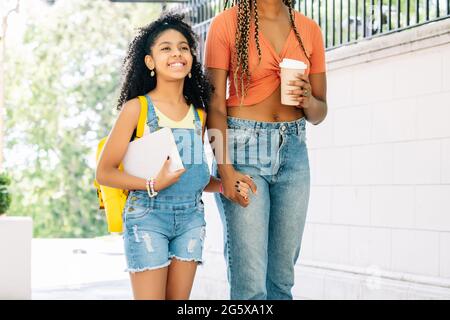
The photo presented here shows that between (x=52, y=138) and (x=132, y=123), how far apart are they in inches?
907

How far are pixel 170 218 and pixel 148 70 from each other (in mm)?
739

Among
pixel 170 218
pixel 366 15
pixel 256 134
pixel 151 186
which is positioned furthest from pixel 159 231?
pixel 366 15

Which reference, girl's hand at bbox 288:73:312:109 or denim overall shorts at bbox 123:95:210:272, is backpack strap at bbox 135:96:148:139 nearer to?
denim overall shorts at bbox 123:95:210:272

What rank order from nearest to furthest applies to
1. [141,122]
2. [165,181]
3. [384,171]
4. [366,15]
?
1. [165,181]
2. [141,122]
3. [384,171]
4. [366,15]

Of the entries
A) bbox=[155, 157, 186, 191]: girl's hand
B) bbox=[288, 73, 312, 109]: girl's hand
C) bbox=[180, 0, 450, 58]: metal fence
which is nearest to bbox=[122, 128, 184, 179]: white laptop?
bbox=[155, 157, 186, 191]: girl's hand

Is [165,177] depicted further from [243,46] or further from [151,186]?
[243,46]

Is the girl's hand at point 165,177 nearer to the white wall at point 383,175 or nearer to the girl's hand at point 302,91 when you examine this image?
the girl's hand at point 302,91

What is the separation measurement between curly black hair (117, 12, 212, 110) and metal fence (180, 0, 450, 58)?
2.21 m

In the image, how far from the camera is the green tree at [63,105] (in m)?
25.7

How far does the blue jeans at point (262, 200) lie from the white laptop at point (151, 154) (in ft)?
0.88

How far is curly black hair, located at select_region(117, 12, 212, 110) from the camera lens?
3.63 m

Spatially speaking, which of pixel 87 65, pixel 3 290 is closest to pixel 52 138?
pixel 87 65

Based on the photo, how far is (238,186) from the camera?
131 inches

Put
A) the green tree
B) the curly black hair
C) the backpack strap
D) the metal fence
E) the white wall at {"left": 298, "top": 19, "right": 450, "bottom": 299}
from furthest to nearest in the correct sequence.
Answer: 1. the green tree
2. the metal fence
3. the white wall at {"left": 298, "top": 19, "right": 450, "bottom": 299}
4. the curly black hair
5. the backpack strap
